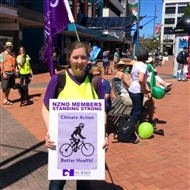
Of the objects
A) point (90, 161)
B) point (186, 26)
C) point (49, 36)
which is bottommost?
point (90, 161)

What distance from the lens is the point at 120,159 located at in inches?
179

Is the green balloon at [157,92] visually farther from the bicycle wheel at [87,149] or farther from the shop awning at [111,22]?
the shop awning at [111,22]

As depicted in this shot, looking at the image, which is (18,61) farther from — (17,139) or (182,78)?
(182,78)

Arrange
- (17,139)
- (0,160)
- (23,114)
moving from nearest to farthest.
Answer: (0,160) < (17,139) < (23,114)

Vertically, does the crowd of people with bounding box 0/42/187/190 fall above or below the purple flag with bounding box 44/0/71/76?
below

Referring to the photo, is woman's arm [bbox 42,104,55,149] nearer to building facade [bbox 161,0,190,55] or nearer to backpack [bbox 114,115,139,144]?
backpack [bbox 114,115,139,144]

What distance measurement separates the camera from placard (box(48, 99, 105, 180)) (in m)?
2.51

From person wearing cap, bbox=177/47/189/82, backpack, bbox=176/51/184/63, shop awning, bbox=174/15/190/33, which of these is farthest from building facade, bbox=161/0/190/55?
backpack, bbox=176/51/184/63

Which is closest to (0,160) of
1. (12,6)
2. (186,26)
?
(12,6)

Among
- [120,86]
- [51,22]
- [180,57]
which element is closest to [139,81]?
[120,86]

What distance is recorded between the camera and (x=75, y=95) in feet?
8.54

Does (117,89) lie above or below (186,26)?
below

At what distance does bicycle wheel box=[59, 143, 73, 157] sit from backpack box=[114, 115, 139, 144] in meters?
2.82

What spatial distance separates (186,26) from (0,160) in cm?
1379
